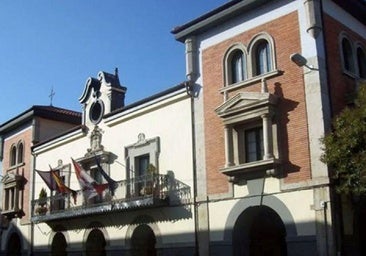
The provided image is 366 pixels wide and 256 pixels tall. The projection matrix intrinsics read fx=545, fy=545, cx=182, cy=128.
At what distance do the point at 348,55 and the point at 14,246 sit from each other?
23.6 meters

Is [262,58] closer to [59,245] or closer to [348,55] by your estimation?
[348,55]

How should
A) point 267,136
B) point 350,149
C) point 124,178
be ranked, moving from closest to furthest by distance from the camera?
point 350,149 → point 267,136 → point 124,178

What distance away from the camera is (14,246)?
33.5m

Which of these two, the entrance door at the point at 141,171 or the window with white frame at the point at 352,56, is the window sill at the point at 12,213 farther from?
the window with white frame at the point at 352,56

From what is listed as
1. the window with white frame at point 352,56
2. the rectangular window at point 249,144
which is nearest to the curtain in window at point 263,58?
the rectangular window at point 249,144

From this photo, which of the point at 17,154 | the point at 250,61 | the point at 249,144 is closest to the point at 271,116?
the point at 249,144

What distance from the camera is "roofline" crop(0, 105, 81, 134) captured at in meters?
32.2

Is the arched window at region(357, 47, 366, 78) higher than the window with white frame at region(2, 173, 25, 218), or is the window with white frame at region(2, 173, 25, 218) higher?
the arched window at region(357, 47, 366, 78)

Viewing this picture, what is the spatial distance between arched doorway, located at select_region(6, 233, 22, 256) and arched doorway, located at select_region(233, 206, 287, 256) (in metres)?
17.8

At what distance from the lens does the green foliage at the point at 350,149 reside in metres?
14.9

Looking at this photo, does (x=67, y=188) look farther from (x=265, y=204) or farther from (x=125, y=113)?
(x=265, y=204)

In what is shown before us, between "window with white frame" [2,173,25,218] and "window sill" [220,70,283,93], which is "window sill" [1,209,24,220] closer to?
"window with white frame" [2,173,25,218]

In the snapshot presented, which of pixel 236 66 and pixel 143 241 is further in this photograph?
pixel 143 241

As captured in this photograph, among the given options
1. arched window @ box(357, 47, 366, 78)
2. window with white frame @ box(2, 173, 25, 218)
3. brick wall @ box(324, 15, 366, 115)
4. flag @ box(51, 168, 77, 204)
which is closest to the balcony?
flag @ box(51, 168, 77, 204)
